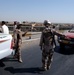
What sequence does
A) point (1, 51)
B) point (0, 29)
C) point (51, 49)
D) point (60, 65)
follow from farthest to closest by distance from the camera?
point (0, 29), point (60, 65), point (51, 49), point (1, 51)

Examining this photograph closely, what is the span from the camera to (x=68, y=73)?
29.4 feet

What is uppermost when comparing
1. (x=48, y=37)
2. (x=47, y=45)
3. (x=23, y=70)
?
(x=48, y=37)

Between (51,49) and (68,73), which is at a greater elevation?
(51,49)

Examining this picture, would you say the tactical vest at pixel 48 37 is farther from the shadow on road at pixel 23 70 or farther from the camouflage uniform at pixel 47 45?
the shadow on road at pixel 23 70

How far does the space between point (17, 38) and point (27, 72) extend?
2.24m

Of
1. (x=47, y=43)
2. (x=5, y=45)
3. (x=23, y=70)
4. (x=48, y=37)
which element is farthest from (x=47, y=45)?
(x=5, y=45)

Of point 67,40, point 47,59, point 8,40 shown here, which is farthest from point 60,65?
point 67,40

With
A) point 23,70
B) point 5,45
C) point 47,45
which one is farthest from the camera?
point 47,45

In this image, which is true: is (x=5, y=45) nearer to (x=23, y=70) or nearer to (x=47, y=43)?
(x=23, y=70)

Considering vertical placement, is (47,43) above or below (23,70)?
above

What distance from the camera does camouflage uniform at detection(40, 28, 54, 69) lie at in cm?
918

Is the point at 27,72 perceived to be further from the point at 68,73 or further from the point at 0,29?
the point at 0,29

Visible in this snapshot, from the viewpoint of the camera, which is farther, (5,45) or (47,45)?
(47,45)

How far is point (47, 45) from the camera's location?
9.30m
